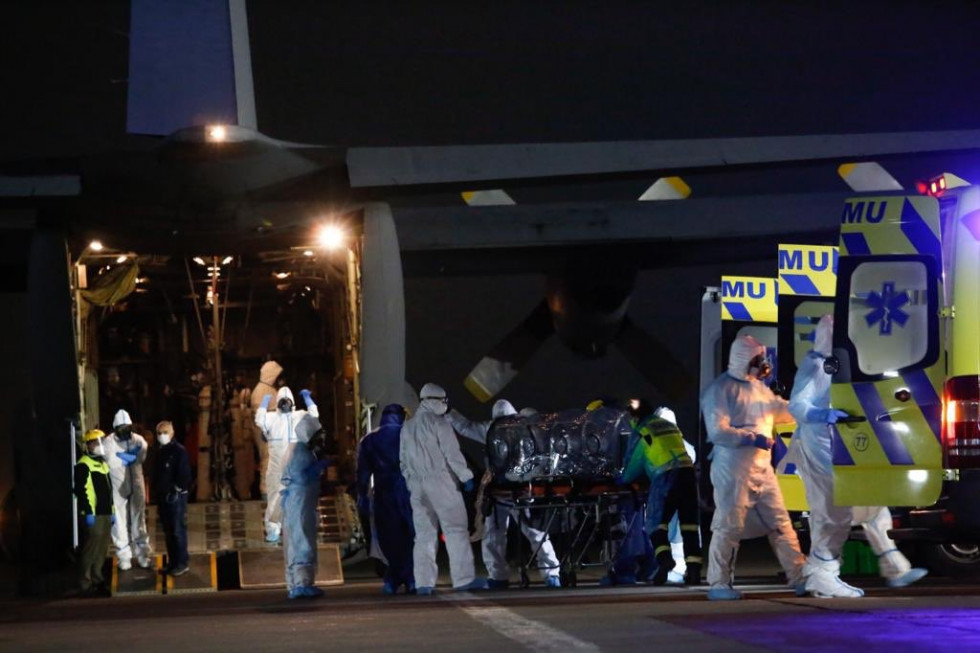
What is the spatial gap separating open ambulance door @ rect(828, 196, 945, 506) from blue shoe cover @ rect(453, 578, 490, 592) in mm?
3707

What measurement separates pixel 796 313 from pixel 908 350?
2995 mm

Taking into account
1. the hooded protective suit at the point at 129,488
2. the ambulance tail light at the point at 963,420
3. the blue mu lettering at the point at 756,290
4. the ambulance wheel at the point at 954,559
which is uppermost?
the blue mu lettering at the point at 756,290

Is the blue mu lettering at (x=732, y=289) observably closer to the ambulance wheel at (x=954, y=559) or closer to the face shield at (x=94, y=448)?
the ambulance wheel at (x=954, y=559)

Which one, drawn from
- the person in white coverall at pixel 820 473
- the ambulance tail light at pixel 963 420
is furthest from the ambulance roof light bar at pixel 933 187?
the ambulance tail light at pixel 963 420

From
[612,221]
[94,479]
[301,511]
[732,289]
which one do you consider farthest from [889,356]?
[612,221]

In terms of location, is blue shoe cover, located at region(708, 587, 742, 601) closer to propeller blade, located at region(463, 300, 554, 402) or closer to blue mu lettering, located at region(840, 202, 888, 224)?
blue mu lettering, located at region(840, 202, 888, 224)

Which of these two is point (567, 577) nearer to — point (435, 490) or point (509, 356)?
point (435, 490)

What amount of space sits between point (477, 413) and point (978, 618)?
23207 millimetres

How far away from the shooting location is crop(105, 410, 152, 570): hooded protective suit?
16.1 m

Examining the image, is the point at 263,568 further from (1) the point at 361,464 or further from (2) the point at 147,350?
(2) the point at 147,350

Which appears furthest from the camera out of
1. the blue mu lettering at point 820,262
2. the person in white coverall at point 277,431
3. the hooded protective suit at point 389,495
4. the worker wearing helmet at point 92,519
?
the person in white coverall at point 277,431

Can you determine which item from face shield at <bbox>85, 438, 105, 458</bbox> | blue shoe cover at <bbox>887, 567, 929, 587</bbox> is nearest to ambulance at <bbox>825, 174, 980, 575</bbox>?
blue shoe cover at <bbox>887, 567, 929, 587</bbox>

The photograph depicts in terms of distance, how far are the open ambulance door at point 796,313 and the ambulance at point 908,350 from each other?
2.04 meters

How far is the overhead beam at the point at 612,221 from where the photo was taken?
752 inches
